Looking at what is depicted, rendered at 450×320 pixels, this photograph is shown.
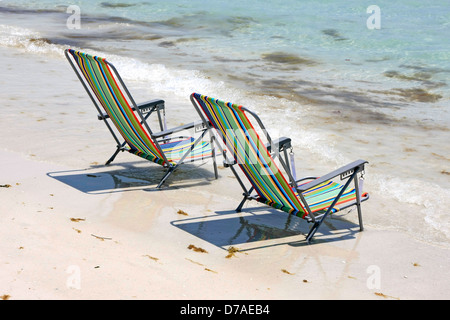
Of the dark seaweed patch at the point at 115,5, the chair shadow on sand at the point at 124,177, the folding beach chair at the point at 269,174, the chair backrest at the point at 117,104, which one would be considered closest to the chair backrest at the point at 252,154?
the folding beach chair at the point at 269,174

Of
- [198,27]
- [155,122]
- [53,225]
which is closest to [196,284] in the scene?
[53,225]

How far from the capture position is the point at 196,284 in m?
3.90

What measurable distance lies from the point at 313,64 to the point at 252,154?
10.1 metres

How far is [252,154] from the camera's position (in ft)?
16.0

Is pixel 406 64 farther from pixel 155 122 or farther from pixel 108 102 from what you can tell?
pixel 108 102

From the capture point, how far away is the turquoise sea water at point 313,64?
750 centimetres

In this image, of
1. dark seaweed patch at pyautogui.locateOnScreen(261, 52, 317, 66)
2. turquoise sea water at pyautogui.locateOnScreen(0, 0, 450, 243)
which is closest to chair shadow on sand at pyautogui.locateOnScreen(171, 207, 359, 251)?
turquoise sea water at pyautogui.locateOnScreen(0, 0, 450, 243)

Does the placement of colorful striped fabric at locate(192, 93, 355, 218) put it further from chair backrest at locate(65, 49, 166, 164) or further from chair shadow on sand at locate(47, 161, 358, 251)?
chair backrest at locate(65, 49, 166, 164)

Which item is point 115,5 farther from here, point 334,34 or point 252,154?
point 252,154

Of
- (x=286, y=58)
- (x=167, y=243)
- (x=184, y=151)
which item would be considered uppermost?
(x=184, y=151)

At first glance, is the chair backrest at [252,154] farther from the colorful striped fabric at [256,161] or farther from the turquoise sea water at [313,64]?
the turquoise sea water at [313,64]

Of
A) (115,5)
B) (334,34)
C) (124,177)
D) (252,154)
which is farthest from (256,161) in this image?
(115,5)
